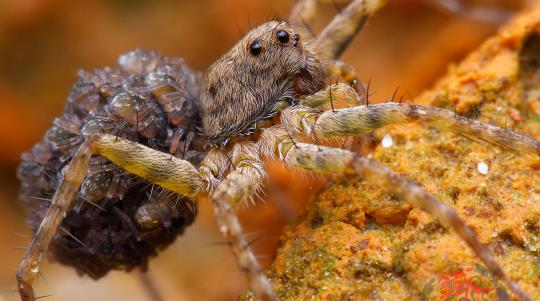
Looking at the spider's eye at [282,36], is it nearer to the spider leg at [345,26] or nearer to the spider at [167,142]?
the spider at [167,142]

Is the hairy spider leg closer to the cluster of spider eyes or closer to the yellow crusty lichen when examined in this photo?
the yellow crusty lichen

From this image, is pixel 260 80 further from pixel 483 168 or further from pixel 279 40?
Answer: pixel 483 168

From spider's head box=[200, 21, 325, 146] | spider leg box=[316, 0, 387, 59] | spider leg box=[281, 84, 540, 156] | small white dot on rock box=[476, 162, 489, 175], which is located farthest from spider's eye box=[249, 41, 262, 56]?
small white dot on rock box=[476, 162, 489, 175]

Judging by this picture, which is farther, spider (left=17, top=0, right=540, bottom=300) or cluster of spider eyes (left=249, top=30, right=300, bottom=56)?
cluster of spider eyes (left=249, top=30, right=300, bottom=56)

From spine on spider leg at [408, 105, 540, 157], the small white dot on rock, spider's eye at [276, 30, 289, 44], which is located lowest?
the small white dot on rock

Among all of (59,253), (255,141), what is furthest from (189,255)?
(255,141)

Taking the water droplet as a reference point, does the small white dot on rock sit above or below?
below

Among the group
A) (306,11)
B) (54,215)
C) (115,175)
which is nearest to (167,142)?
(115,175)
